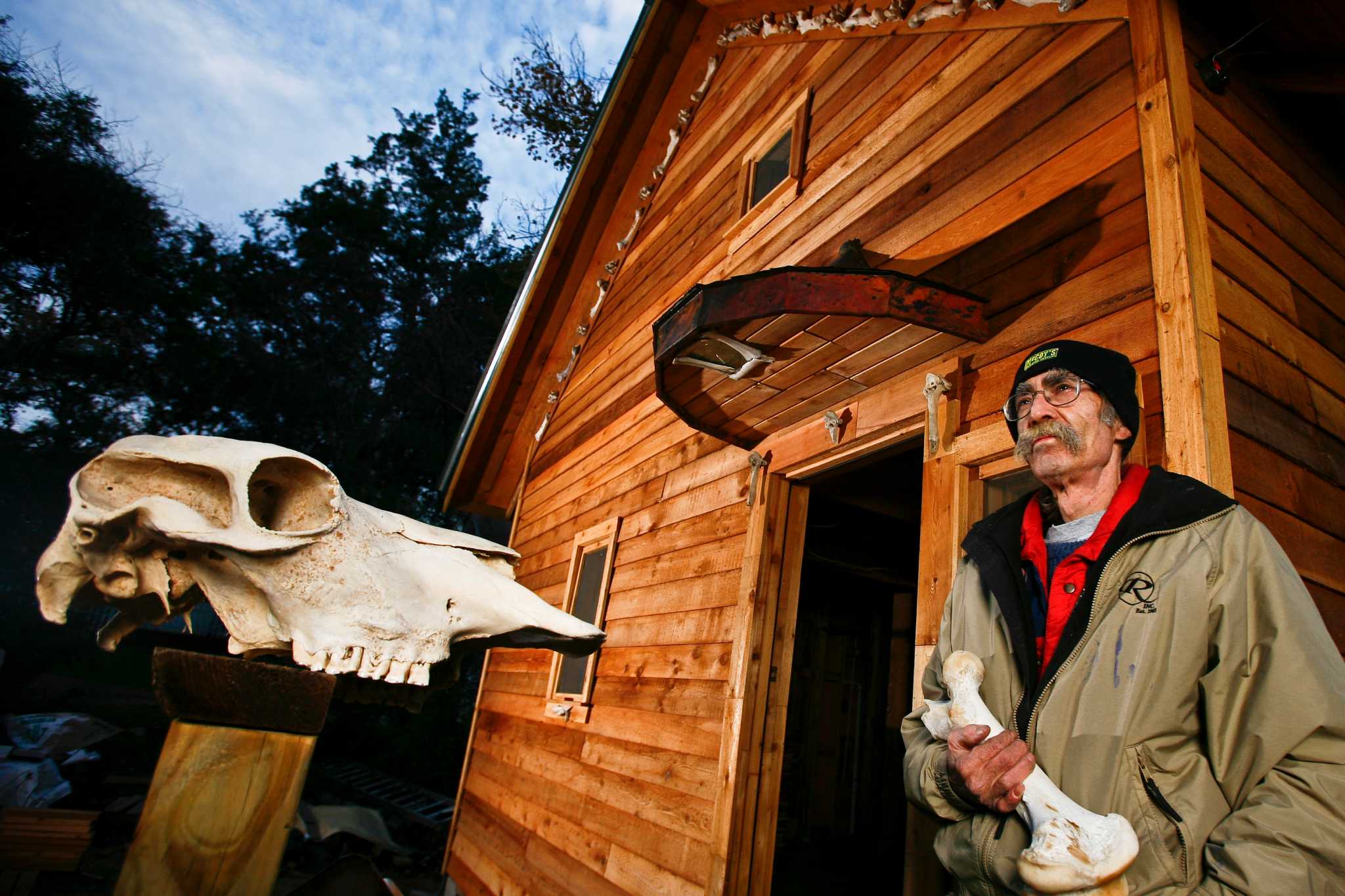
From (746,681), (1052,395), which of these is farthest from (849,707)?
(1052,395)

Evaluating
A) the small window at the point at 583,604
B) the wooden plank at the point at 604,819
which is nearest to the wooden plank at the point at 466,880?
the wooden plank at the point at 604,819

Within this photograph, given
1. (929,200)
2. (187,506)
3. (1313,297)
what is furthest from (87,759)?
(1313,297)

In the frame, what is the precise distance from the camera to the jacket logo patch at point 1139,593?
1.31 metres

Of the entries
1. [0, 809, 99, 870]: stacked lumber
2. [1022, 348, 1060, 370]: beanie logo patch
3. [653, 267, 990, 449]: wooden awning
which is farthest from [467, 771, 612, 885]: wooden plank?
[0, 809, 99, 870]: stacked lumber

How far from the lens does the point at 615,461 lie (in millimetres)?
5758

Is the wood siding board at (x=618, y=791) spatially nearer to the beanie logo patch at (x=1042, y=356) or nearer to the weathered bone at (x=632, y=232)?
the beanie logo patch at (x=1042, y=356)

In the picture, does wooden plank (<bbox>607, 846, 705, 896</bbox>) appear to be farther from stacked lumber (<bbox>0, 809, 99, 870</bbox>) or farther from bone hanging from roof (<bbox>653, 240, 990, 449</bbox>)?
stacked lumber (<bbox>0, 809, 99, 870</bbox>)

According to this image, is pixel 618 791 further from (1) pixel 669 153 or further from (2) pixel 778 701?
(1) pixel 669 153

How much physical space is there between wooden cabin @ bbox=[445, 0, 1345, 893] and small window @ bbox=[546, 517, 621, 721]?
3 centimetres

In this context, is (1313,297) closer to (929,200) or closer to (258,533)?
(929,200)

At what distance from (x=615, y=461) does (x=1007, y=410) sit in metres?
4.14

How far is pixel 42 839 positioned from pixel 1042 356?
9.95 meters

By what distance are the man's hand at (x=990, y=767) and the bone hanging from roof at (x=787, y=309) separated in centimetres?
134

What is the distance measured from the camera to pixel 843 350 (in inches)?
106
